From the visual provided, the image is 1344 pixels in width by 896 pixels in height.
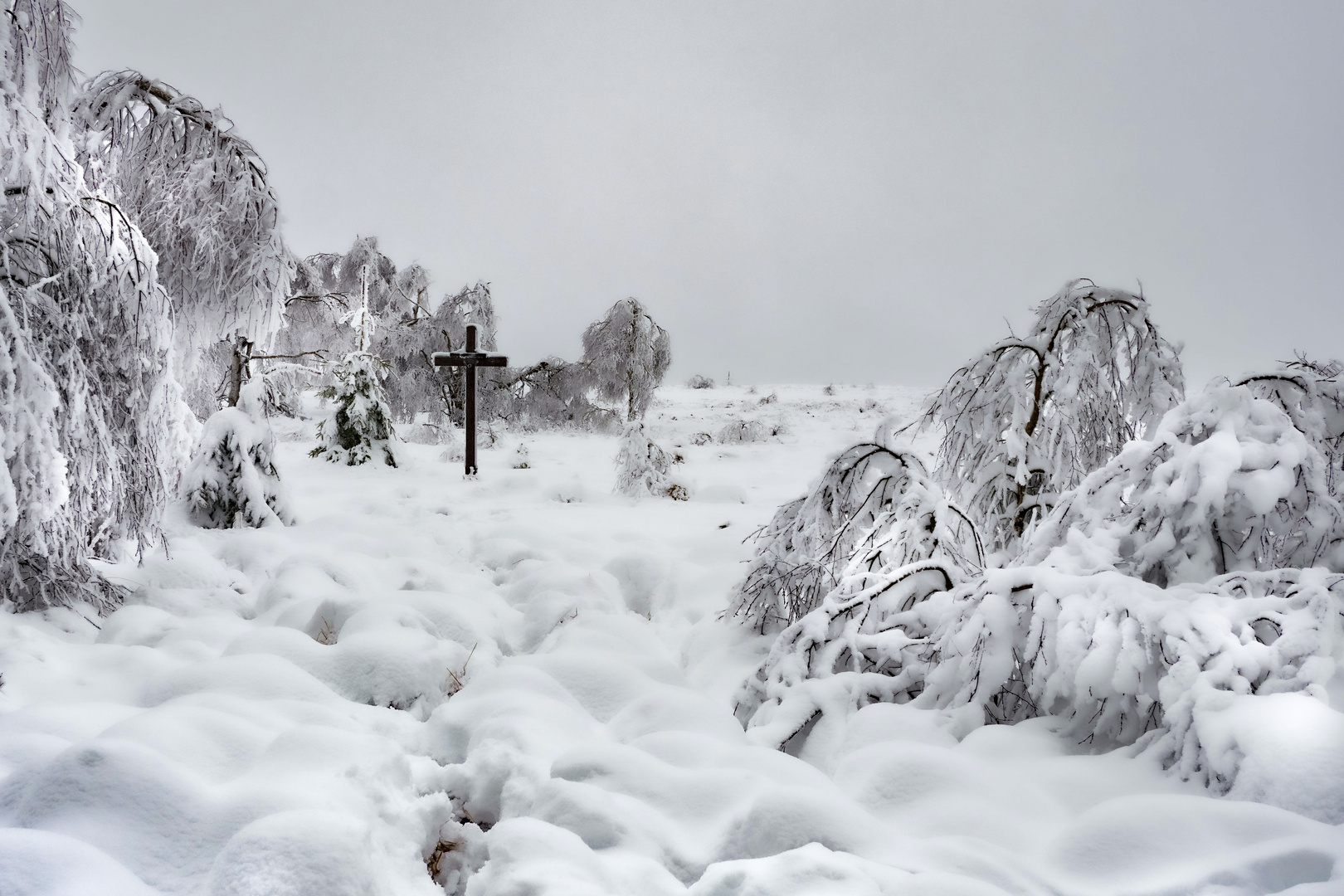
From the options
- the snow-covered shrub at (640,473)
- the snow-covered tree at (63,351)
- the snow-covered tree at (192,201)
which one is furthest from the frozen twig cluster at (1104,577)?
the snow-covered shrub at (640,473)

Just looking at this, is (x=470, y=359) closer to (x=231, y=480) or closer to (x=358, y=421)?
(x=358, y=421)

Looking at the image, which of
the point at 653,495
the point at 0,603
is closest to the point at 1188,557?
the point at 0,603

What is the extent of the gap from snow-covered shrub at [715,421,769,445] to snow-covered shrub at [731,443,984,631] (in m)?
11.6

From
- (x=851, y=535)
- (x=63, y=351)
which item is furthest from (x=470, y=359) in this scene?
(x=851, y=535)

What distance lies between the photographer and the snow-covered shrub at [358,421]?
885cm

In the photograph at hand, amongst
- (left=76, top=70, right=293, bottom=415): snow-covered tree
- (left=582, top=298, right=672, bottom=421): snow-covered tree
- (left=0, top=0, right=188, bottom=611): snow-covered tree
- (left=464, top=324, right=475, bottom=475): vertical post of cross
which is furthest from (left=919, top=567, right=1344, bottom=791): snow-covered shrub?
(left=582, top=298, right=672, bottom=421): snow-covered tree

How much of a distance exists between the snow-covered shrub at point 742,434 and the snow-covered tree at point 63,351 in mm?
12529

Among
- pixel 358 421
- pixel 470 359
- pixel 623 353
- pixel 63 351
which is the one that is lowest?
pixel 358 421

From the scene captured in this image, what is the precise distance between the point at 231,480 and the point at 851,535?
471 centimetres

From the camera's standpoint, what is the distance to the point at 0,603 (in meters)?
2.82

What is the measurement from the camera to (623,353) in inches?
637

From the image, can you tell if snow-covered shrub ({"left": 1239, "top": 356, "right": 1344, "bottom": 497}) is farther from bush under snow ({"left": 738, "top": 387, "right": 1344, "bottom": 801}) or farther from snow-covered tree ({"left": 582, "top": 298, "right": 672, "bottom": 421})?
snow-covered tree ({"left": 582, "top": 298, "right": 672, "bottom": 421})

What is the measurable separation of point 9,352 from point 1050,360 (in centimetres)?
479

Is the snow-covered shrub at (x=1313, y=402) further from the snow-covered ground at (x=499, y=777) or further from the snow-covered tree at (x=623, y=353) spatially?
the snow-covered tree at (x=623, y=353)
